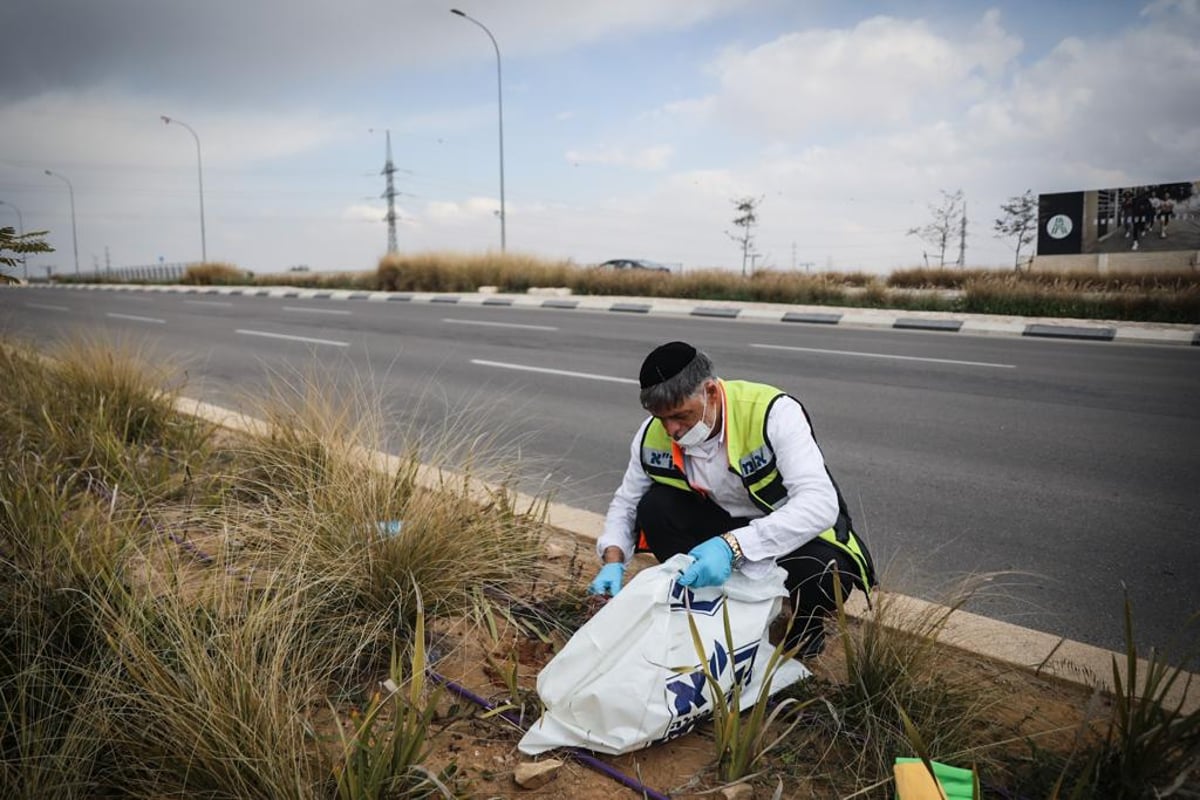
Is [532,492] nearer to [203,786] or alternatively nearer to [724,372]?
[203,786]

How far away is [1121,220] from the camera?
21984 mm

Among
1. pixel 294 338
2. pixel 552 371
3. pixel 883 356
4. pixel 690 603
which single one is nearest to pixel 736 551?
pixel 690 603

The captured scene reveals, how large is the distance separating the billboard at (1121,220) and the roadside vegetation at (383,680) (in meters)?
23.9

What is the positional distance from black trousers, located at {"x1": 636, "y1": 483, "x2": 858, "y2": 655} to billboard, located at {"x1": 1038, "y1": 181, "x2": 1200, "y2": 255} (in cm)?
2383

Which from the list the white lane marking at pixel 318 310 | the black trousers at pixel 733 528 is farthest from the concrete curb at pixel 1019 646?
the white lane marking at pixel 318 310

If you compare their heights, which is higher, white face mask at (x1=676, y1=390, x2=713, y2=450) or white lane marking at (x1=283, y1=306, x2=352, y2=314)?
white lane marking at (x1=283, y1=306, x2=352, y2=314)

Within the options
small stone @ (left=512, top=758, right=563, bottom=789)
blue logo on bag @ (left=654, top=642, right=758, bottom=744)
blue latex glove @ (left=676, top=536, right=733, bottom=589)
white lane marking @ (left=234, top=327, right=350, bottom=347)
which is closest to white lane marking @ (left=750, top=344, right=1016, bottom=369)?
white lane marking @ (left=234, top=327, right=350, bottom=347)

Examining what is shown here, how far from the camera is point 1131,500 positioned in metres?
4.27

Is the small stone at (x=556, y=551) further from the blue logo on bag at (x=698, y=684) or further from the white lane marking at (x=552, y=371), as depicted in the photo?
the white lane marking at (x=552, y=371)

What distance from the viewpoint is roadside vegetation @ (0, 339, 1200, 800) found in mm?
1719

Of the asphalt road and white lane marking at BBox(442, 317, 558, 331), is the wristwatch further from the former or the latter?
white lane marking at BBox(442, 317, 558, 331)

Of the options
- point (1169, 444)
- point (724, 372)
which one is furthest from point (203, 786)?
point (724, 372)

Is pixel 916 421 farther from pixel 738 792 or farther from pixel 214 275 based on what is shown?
pixel 214 275

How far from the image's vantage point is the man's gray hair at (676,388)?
239 centimetres
